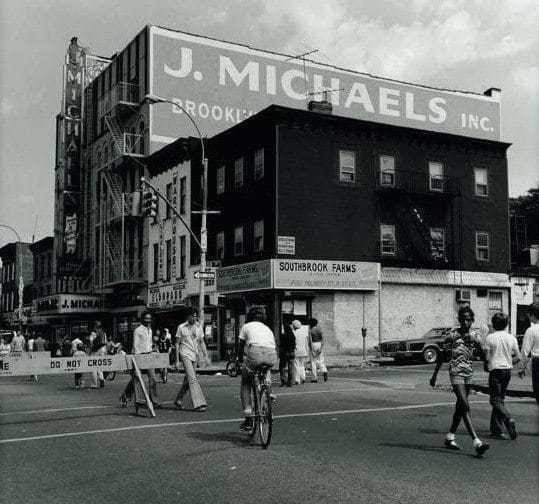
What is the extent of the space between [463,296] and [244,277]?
11.1m

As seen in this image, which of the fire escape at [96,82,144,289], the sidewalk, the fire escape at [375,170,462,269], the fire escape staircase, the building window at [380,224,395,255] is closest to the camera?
the sidewalk

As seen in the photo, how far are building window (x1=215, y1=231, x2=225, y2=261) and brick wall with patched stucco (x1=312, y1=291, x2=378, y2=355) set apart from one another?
613 centimetres

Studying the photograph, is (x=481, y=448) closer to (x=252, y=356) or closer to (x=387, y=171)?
(x=252, y=356)

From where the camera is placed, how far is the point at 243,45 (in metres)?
45.7

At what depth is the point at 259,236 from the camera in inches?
1362

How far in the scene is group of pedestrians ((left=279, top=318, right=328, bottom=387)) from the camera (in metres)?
20.2

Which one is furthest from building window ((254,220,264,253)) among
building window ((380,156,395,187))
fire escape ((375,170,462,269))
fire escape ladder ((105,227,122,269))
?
fire escape ladder ((105,227,122,269))

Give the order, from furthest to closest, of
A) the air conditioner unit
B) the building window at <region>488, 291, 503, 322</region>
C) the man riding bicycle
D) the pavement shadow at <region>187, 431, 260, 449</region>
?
the building window at <region>488, 291, 503, 322</region>
the air conditioner unit
the man riding bicycle
the pavement shadow at <region>187, 431, 260, 449</region>

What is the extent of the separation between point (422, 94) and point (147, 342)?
131ft

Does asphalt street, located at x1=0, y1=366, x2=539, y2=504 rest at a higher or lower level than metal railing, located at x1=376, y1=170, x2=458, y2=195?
lower

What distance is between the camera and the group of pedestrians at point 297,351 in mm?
20250

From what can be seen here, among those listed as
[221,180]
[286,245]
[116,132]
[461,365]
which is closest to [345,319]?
[286,245]

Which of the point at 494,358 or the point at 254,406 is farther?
the point at 494,358

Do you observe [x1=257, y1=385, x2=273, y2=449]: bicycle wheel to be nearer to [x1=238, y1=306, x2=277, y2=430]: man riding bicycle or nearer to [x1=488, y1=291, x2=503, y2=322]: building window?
[x1=238, y1=306, x2=277, y2=430]: man riding bicycle
